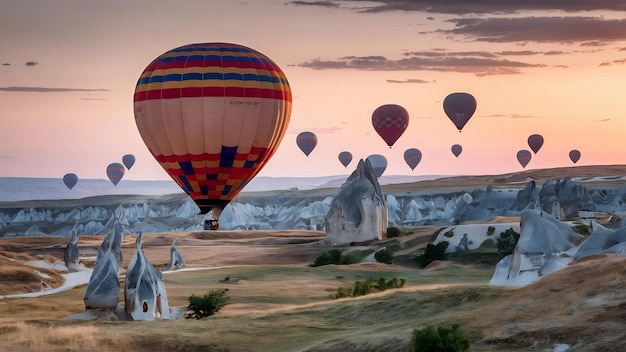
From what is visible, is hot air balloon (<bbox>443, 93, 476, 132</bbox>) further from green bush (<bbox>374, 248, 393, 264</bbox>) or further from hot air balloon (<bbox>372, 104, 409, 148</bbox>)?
green bush (<bbox>374, 248, 393, 264</bbox>)

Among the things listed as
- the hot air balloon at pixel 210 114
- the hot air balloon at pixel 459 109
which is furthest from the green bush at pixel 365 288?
the hot air balloon at pixel 459 109

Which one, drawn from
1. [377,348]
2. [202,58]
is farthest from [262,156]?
[377,348]

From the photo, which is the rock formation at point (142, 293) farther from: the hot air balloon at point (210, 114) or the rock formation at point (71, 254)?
the rock formation at point (71, 254)

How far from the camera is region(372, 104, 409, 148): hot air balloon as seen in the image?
166 meters

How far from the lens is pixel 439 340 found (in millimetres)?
38438

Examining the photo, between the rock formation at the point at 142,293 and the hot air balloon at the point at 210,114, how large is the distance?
658 inches

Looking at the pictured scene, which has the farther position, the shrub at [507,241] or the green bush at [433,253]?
the green bush at [433,253]

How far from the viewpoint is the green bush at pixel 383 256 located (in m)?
105

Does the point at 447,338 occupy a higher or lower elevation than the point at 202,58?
lower

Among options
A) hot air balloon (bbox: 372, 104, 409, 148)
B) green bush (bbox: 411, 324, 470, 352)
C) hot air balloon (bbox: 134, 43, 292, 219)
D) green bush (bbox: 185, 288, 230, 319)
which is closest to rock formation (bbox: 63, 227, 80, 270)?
hot air balloon (bbox: 134, 43, 292, 219)

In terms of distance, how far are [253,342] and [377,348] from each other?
23.9 ft

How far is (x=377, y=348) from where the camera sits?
41.8 metres

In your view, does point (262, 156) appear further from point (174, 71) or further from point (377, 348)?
point (377, 348)

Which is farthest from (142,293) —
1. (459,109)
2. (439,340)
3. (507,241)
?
(459,109)
